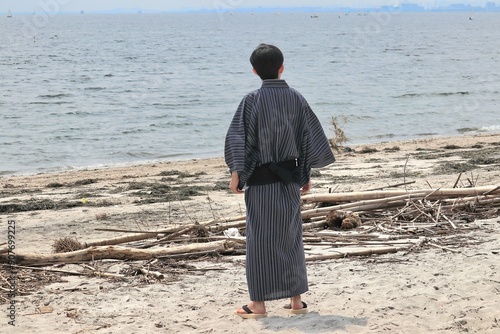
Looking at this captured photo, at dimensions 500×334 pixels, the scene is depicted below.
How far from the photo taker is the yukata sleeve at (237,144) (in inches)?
184

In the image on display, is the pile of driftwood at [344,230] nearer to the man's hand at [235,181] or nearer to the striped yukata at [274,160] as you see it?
the striped yukata at [274,160]

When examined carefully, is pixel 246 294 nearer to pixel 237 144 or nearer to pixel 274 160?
pixel 274 160

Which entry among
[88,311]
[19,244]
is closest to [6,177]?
[19,244]

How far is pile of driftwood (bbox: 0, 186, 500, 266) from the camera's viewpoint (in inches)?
246

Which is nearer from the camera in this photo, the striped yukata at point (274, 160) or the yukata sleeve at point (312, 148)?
the striped yukata at point (274, 160)

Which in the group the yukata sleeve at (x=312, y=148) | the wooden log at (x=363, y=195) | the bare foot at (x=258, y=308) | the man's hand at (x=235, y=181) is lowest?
the bare foot at (x=258, y=308)

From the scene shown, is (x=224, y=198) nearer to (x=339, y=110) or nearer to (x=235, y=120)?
(x=235, y=120)

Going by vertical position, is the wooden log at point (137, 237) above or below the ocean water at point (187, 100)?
above

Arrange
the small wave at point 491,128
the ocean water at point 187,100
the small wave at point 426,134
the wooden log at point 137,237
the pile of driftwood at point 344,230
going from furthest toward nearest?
the small wave at point 491,128, the small wave at point 426,134, the ocean water at point 187,100, the wooden log at point 137,237, the pile of driftwood at point 344,230

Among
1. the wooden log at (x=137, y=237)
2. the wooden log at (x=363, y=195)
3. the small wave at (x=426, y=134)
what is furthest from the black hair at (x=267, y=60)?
the small wave at (x=426, y=134)

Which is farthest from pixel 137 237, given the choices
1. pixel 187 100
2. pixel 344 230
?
pixel 187 100

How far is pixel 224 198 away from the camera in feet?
34.5

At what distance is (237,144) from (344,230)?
2.40m

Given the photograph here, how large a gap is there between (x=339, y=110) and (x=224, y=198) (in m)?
17.3
